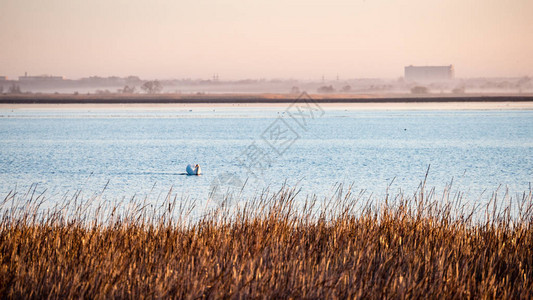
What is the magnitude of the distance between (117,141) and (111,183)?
23753 mm

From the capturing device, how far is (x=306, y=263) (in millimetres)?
7578

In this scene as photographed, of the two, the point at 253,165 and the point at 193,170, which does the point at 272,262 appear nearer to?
the point at 193,170

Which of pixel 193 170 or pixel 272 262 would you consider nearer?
pixel 272 262

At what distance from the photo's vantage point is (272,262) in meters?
7.15

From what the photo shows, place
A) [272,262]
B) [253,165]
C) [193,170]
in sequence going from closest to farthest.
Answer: [272,262] → [193,170] → [253,165]

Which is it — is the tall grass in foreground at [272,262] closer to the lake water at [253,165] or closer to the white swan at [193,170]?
the lake water at [253,165]

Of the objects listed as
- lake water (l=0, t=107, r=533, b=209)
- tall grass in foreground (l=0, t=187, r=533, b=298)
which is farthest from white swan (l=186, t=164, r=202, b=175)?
tall grass in foreground (l=0, t=187, r=533, b=298)

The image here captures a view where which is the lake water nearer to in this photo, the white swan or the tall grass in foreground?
the white swan

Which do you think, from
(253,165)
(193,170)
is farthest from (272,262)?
(253,165)

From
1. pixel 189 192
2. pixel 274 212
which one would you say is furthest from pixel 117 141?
pixel 274 212

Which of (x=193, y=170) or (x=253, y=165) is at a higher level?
(x=193, y=170)

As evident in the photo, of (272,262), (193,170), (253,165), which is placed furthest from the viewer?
(253,165)

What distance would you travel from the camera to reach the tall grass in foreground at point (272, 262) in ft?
21.4

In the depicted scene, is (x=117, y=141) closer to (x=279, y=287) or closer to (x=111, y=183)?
(x=111, y=183)
